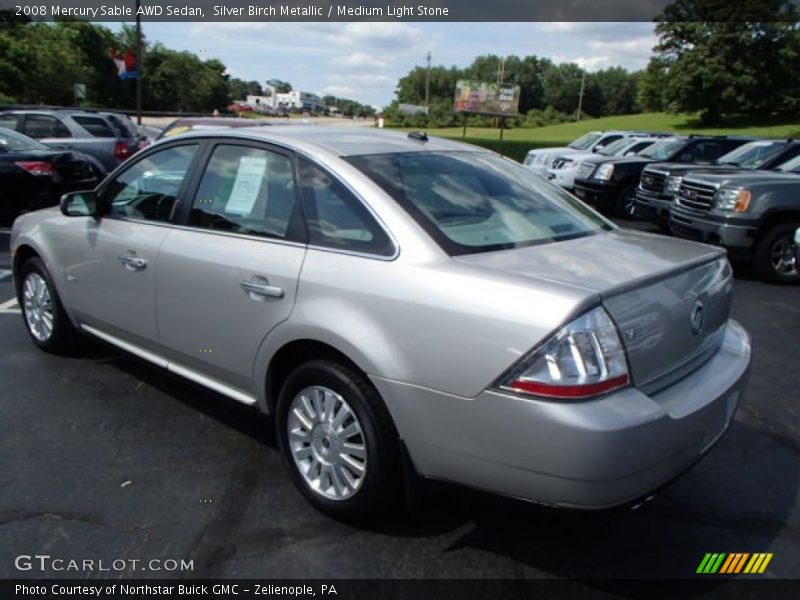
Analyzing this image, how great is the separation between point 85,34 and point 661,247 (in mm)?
65488

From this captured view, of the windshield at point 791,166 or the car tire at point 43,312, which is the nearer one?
the car tire at point 43,312

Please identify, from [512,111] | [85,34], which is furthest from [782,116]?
[85,34]

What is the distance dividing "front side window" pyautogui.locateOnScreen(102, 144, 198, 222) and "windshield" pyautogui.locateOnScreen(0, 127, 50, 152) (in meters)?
6.61

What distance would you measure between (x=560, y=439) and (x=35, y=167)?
9.25 metres

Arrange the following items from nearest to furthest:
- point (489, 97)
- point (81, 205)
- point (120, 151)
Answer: point (81, 205), point (120, 151), point (489, 97)

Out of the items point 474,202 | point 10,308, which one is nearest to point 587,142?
point 10,308

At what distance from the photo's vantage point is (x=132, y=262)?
12.4 ft

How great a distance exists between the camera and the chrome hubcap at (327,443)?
9.08 ft

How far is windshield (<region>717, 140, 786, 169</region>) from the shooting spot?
33.7 feet

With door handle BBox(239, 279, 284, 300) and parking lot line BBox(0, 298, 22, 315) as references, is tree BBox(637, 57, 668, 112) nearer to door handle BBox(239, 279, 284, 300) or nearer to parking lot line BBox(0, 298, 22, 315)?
parking lot line BBox(0, 298, 22, 315)

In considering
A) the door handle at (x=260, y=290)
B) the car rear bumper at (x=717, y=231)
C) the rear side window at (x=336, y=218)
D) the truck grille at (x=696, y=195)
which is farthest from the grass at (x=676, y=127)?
the door handle at (x=260, y=290)

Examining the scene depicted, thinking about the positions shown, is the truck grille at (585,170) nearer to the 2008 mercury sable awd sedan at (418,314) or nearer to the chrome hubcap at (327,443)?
the 2008 mercury sable awd sedan at (418,314)

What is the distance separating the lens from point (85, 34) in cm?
5803

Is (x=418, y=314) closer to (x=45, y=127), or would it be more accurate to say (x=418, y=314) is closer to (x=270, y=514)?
(x=270, y=514)
